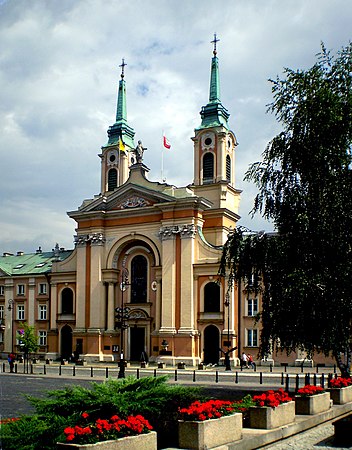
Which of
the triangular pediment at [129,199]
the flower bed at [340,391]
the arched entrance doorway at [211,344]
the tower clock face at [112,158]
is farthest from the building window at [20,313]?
the flower bed at [340,391]

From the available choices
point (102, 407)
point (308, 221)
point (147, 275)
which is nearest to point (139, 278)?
point (147, 275)

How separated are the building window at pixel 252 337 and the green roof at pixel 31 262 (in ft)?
74.9

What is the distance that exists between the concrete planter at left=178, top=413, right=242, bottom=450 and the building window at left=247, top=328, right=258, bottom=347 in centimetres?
4127

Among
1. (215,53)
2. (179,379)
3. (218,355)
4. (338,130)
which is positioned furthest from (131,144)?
(338,130)

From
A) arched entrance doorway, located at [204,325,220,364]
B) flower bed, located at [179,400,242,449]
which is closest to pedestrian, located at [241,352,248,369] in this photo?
arched entrance doorway, located at [204,325,220,364]

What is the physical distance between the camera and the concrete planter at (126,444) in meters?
9.21

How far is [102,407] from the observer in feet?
38.0

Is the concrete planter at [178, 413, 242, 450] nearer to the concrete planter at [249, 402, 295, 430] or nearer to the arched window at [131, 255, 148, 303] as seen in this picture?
the concrete planter at [249, 402, 295, 430]

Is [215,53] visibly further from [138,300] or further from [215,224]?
[138,300]

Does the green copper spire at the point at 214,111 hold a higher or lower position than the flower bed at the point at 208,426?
higher

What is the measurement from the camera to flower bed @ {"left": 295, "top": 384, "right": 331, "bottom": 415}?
16.6 m

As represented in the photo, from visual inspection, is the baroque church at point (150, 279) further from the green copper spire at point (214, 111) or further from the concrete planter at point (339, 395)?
the concrete planter at point (339, 395)

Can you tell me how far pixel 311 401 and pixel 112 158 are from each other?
2231 inches

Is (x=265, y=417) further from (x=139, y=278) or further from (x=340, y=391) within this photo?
(x=139, y=278)
